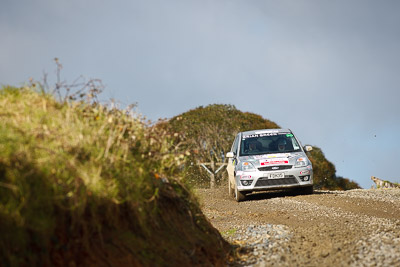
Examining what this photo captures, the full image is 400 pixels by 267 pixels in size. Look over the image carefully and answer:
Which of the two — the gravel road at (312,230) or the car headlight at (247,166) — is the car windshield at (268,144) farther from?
the gravel road at (312,230)

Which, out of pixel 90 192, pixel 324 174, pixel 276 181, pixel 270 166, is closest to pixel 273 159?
pixel 270 166

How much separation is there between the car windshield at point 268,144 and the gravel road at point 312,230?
5.92ft

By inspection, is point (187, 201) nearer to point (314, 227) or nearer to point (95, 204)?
point (95, 204)

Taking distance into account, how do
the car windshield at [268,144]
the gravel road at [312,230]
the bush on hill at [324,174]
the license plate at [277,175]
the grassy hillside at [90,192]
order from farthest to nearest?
the bush on hill at [324,174] → the car windshield at [268,144] → the license plate at [277,175] → the gravel road at [312,230] → the grassy hillside at [90,192]

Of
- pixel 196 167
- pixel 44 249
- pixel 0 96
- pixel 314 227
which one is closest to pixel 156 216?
pixel 44 249

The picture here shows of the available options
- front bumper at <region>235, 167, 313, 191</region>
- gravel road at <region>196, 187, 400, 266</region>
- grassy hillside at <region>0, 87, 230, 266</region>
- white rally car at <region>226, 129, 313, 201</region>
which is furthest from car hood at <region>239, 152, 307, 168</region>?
grassy hillside at <region>0, 87, 230, 266</region>

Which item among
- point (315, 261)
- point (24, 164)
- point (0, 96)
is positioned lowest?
point (315, 261)

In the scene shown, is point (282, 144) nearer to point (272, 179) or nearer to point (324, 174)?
point (272, 179)

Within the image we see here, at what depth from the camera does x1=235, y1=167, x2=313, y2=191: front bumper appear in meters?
15.1

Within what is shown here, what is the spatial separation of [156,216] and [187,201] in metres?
0.93

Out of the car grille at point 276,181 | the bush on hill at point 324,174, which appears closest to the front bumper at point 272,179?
the car grille at point 276,181

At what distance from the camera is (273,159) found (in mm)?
15367

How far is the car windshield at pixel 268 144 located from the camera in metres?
16.0

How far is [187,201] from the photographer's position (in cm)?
734
